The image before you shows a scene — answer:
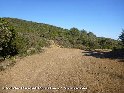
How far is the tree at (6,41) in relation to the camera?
26.8 meters

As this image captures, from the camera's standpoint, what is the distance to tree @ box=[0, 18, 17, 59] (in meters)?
26.8

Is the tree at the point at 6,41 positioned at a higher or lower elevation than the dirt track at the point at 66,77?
higher

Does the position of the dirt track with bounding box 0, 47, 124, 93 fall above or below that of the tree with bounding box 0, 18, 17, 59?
below

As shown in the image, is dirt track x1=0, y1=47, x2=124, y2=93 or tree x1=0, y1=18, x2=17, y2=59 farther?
tree x1=0, y1=18, x2=17, y2=59

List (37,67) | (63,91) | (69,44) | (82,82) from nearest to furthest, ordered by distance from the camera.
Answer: (63,91), (82,82), (37,67), (69,44)

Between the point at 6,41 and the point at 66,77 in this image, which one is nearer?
the point at 66,77

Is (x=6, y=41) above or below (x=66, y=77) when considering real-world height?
above

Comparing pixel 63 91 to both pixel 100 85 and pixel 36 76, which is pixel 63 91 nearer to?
pixel 100 85

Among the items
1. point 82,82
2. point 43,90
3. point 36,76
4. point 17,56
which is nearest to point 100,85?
point 82,82

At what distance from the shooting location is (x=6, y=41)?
26812 millimetres

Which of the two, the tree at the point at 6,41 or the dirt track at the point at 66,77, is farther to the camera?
the tree at the point at 6,41

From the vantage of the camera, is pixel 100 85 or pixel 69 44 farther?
pixel 69 44

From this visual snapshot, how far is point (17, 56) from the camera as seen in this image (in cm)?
2723

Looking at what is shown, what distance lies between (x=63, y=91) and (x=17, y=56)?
1426 cm
